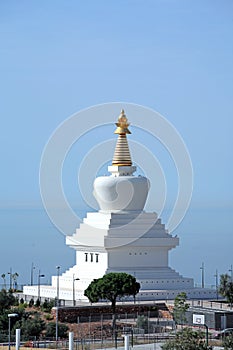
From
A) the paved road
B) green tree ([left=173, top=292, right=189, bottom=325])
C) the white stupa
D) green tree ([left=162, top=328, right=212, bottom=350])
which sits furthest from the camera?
the white stupa

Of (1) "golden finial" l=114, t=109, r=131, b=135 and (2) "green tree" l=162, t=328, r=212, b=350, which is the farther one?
(1) "golden finial" l=114, t=109, r=131, b=135

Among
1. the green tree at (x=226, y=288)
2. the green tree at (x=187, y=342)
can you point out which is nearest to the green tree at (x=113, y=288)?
the green tree at (x=226, y=288)

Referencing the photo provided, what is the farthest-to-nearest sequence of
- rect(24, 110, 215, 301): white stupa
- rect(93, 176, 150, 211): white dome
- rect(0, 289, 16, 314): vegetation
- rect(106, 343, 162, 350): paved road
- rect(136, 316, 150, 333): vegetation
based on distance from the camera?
rect(93, 176, 150, 211): white dome < rect(24, 110, 215, 301): white stupa < rect(0, 289, 16, 314): vegetation < rect(136, 316, 150, 333): vegetation < rect(106, 343, 162, 350): paved road

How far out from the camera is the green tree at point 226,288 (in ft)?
170

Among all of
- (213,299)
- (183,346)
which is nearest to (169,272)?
(213,299)

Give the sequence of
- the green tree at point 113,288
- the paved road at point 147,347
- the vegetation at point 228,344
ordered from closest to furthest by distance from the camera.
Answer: the vegetation at point 228,344
the paved road at point 147,347
the green tree at point 113,288

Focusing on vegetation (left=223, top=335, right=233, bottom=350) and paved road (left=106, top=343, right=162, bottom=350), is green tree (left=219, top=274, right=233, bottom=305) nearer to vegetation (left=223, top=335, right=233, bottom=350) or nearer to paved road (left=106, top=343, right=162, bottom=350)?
paved road (left=106, top=343, right=162, bottom=350)

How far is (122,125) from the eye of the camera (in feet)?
197

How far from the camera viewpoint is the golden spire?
59.8m

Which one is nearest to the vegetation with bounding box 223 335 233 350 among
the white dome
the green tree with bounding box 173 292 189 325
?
the green tree with bounding box 173 292 189 325

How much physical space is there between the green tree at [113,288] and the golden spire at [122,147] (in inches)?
410

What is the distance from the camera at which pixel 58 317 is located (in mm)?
48812

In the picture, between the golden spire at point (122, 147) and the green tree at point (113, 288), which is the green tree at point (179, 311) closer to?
the green tree at point (113, 288)

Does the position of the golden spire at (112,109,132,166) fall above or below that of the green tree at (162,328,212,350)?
above
